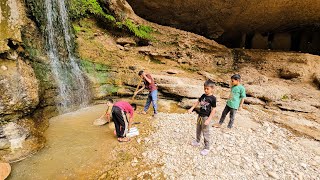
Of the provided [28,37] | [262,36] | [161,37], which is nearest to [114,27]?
[161,37]

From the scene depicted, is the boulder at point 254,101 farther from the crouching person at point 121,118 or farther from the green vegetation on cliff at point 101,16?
the green vegetation on cliff at point 101,16

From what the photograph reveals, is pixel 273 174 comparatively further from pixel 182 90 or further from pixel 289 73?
pixel 289 73

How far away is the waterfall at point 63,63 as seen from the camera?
7320 millimetres

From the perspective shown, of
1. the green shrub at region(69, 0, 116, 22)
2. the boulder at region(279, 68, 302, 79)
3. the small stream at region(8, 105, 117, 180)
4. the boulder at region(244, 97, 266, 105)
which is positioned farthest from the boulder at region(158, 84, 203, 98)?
the boulder at region(279, 68, 302, 79)

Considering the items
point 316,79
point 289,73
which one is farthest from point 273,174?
point 316,79

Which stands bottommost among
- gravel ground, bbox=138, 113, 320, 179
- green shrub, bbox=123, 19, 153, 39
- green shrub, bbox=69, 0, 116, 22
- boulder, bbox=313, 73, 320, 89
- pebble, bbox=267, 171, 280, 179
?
pebble, bbox=267, 171, 280, 179

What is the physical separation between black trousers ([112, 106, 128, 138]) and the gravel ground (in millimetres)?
623

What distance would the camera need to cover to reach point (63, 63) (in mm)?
7742

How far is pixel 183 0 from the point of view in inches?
374

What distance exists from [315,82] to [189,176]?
9.31 metres

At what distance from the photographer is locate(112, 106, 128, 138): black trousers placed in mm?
4910

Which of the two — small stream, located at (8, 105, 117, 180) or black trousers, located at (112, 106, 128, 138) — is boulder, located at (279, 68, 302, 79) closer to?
black trousers, located at (112, 106, 128, 138)

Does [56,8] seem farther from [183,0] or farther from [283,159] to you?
[283,159]

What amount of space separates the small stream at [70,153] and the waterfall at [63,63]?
46.4 inches
